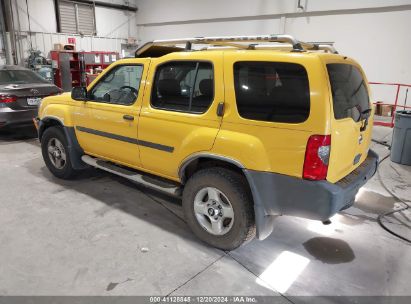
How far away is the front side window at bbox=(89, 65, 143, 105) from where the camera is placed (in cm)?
358

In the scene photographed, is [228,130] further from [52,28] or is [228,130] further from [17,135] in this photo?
[52,28]

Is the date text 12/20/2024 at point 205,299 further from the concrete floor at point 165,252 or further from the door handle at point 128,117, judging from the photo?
the door handle at point 128,117

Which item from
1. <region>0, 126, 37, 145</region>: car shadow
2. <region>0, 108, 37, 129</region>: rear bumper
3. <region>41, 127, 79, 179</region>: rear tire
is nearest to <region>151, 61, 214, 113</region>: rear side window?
<region>41, 127, 79, 179</region>: rear tire

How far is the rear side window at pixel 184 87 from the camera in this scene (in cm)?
292

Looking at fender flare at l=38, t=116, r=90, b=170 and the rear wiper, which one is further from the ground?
the rear wiper

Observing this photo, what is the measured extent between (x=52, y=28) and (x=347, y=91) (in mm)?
15041

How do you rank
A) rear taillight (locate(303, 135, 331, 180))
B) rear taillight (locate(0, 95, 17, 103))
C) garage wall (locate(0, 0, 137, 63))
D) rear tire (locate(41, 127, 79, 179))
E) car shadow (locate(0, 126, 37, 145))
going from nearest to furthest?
rear taillight (locate(303, 135, 331, 180)) → rear tire (locate(41, 127, 79, 179)) → rear taillight (locate(0, 95, 17, 103)) → car shadow (locate(0, 126, 37, 145)) → garage wall (locate(0, 0, 137, 63))

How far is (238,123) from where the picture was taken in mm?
2650

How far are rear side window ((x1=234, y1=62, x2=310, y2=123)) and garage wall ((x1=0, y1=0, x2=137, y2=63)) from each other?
531 inches

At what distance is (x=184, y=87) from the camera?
3.11m

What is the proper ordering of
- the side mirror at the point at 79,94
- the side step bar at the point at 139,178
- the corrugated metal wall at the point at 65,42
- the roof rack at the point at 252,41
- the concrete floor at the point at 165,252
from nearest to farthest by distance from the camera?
the concrete floor at the point at 165,252, the roof rack at the point at 252,41, the side step bar at the point at 139,178, the side mirror at the point at 79,94, the corrugated metal wall at the point at 65,42

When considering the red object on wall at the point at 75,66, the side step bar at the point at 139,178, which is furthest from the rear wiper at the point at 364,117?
the red object on wall at the point at 75,66

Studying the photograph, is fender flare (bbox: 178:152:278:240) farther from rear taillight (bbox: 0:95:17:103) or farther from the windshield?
the windshield

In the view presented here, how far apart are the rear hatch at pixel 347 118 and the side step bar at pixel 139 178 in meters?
1.61
